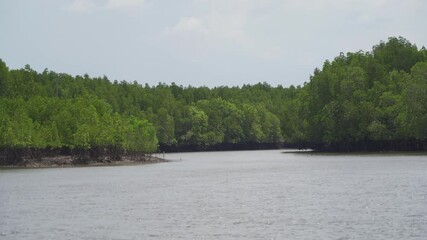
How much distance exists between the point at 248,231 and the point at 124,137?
3557 inches

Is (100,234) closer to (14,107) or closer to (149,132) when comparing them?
(14,107)

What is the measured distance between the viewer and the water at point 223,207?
40531 millimetres

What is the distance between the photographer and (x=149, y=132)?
503 ft

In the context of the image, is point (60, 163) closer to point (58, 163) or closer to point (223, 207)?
point (58, 163)

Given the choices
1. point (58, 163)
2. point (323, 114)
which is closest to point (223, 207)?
point (58, 163)

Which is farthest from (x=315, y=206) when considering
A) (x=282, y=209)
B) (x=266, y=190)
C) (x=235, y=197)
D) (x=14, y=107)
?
(x=14, y=107)

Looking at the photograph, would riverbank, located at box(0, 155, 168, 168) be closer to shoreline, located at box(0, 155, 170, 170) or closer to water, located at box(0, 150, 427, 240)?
shoreline, located at box(0, 155, 170, 170)

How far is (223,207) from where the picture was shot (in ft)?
173

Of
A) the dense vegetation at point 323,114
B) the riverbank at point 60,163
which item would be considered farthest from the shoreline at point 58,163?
the dense vegetation at point 323,114

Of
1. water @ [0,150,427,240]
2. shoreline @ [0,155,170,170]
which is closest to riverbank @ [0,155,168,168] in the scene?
shoreline @ [0,155,170,170]

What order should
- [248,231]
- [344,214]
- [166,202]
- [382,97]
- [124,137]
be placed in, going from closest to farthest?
[248,231], [344,214], [166,202], [124,137], [382,97]

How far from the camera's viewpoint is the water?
1596 inches

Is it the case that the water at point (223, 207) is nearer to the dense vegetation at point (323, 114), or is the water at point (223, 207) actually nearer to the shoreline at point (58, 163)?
the shoreline at point (58, 163)

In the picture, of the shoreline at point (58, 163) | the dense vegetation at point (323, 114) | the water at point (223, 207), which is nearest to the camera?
the water at point (223, 207)
